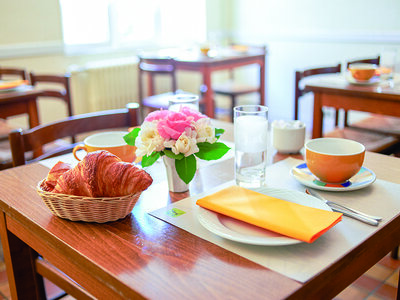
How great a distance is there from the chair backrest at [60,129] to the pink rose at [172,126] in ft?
1.64

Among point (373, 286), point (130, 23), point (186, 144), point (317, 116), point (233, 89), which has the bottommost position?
point (373, 286)

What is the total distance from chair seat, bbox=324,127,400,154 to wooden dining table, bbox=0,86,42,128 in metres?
1.44

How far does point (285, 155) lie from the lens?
3.77ft

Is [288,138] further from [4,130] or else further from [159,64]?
[159,64]

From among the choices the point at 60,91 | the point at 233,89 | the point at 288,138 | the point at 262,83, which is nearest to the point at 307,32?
the point at 262,83

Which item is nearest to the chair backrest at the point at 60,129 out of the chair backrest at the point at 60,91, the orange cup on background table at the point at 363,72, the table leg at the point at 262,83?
the chair backrest at the point at 60,91

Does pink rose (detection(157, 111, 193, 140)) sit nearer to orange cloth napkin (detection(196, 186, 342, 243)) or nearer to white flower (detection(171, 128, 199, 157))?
white flower (detection(171, 128, 199, 157))

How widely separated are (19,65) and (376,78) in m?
2.42

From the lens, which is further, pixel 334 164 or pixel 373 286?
pixel 373 286

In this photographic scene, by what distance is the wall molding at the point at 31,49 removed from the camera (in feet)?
10.2

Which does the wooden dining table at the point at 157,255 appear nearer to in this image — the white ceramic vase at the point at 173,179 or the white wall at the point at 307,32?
the white ceramic vase at the point at 173,179

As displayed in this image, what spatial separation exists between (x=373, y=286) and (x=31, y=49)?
274 cm

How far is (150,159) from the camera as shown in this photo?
0.87 m

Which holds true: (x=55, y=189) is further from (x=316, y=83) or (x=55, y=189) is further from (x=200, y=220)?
(x=316, y=83)
